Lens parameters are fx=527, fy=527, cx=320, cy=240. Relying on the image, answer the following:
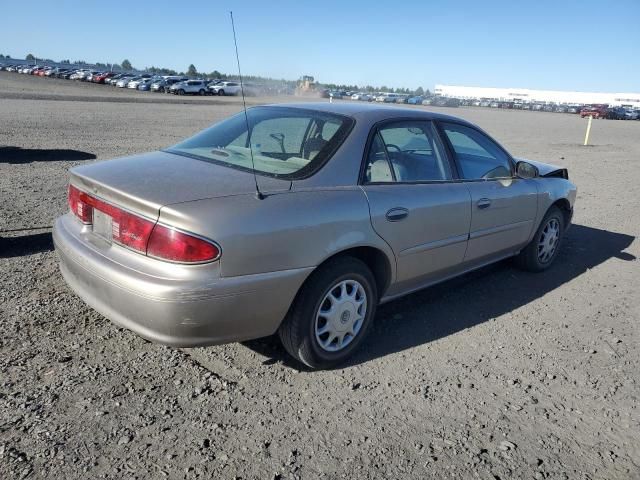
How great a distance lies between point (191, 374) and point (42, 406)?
30.9 inches

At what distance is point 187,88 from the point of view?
168 feet

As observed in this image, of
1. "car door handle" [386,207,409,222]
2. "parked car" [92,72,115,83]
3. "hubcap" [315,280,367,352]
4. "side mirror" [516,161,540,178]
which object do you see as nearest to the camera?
"hubcap" [315,280,367,352]

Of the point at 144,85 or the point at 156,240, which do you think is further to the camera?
the point at 144,85

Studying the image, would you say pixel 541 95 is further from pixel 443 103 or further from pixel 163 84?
pixel 163 84

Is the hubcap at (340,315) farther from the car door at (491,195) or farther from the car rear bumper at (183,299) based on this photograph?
the car door at (491,195)

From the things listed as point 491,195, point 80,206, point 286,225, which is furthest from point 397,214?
point 80,206

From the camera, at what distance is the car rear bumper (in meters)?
2.61

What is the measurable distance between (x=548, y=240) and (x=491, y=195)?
1.45 metres

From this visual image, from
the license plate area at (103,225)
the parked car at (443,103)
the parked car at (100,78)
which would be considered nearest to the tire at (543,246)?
the license plate area at (103,225)

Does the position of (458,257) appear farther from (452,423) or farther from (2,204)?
(2,204)

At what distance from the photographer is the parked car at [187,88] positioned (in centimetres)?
5081

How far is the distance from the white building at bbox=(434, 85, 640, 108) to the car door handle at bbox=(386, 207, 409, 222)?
114 metres

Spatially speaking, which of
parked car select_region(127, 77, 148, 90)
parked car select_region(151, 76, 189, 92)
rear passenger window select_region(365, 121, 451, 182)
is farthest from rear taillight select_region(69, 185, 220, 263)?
parked car select_region(127, 77, 148, 90)

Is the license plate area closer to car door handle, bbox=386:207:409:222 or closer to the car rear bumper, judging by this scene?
the car rear bumper
